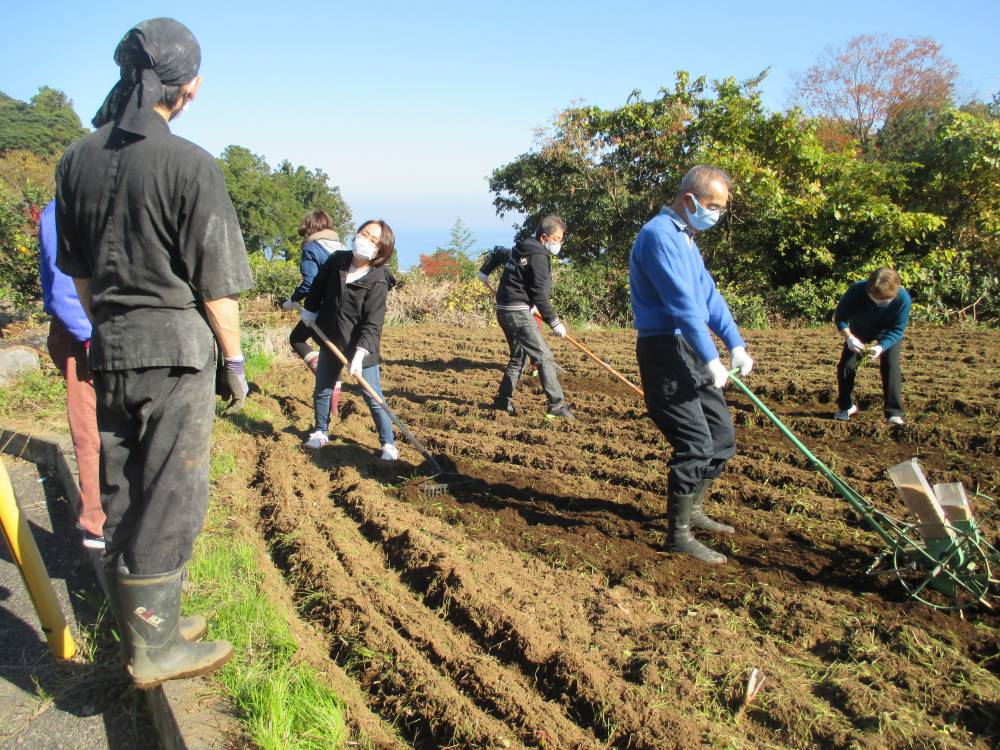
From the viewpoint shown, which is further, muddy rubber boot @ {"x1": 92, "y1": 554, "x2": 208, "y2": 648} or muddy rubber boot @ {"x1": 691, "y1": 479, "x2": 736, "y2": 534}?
muddy rubber boot @ {"x1": 691, "y1": 479, "x2": 736, "y2": 534}

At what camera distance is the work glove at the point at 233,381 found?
257cm

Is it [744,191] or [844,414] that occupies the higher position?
[744,191]

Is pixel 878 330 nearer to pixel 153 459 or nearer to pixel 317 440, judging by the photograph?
pixel 317 440

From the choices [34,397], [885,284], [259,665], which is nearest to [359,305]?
[259,665]

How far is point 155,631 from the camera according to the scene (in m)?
2.47

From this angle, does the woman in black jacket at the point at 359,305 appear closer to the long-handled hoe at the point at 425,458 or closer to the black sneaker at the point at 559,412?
the long-handled hoe at the point at 425,458

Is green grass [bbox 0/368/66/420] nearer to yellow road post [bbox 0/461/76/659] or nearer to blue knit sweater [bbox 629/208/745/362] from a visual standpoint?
yellow road post [bbox 0/461/76/659]

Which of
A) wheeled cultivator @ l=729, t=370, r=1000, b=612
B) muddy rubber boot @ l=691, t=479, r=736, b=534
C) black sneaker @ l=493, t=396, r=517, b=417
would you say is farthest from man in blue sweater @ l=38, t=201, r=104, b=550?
black sneaker @ l=493, t=396, r=517, b=417

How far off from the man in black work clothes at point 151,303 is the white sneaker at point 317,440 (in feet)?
10.0

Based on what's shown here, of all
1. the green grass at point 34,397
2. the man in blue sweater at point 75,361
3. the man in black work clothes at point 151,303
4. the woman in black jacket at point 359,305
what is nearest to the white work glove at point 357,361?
the woman in black jacket at point 359,305

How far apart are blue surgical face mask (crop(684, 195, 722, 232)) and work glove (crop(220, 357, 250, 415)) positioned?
92.4 inches

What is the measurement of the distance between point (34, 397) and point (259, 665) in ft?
16.1

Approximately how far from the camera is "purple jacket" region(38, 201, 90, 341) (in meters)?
3.30

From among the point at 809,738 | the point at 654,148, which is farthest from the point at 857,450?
the point at 654,148
